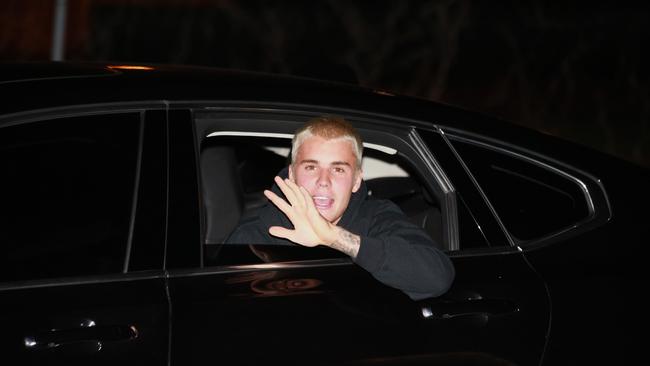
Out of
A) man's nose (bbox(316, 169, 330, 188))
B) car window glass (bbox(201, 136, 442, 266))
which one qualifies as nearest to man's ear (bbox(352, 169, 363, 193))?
man's nose (bbox(316, 169, 330, 188))

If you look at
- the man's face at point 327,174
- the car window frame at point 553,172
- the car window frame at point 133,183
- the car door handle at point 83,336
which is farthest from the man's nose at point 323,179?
the car door handle at point 83,336

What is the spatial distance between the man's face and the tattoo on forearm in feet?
0.75

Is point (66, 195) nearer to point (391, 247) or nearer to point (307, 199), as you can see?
point (307, 199)

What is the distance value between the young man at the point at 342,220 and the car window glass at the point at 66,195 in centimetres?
38

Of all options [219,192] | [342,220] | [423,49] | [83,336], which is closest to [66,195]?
[83,336]

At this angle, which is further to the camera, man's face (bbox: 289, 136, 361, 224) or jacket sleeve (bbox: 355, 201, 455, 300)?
man's face (bbox: 289, 136, 361, 224)

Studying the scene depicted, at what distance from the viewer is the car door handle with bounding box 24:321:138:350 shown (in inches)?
92.5

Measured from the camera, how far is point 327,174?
2.95 m

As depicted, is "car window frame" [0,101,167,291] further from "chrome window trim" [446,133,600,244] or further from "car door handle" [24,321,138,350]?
"chrome window trim" [446,133,600,244]

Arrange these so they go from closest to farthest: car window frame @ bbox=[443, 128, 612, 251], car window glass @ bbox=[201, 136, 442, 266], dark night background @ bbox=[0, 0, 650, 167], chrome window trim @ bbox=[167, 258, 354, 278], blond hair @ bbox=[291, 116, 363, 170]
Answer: chrome window trim @ bbox=[167, 258, 354, 278]
car window glass @ bbox=[201, 136, 442, 266]
blond hair @ bbox=[291, 116, 363, 170]
car window frame @ bbox=[443, 128, 612, 251]
dark night background @ bbox=[0, 0, 650, 167]

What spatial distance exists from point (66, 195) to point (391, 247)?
824 millimetres

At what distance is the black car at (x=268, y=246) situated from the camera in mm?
2480

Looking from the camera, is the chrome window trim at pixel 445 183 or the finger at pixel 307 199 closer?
the finger at pixel 307 199

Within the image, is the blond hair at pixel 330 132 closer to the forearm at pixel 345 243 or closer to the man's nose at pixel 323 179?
the man's nose at pixel 323 179
